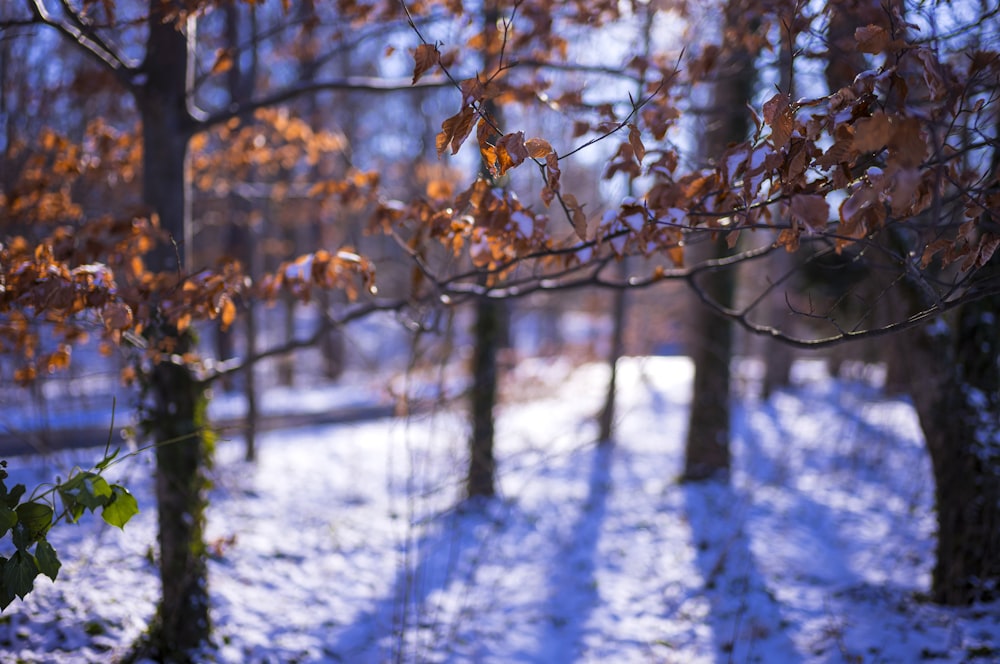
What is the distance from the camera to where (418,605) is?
13.4 ft

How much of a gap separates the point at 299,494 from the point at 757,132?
6.50 m

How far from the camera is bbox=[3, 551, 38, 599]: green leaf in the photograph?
222cm

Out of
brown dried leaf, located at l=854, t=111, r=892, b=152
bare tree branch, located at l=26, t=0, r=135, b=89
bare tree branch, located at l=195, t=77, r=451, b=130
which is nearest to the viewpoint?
brown dried leaf, located at l=854, t=111, r=892, b=152

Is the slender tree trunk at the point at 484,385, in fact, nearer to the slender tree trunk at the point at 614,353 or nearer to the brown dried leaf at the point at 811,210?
the slender tree trunk at the point at 614,353

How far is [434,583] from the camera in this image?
5.21m

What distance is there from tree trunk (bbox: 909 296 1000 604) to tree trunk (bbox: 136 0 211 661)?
196 inches

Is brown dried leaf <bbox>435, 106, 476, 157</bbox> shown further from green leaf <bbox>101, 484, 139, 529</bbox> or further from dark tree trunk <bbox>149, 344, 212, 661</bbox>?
dark tree trunk <bbox>149, 344, 212, 661</bbox>

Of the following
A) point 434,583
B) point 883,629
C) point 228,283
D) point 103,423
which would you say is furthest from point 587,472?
point 103,423

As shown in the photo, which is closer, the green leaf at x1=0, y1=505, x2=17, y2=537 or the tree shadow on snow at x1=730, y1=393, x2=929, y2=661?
the green leaf at x1=0, y1=505, x2=17, y2=537

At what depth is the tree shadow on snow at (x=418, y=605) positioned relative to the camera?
408 cm

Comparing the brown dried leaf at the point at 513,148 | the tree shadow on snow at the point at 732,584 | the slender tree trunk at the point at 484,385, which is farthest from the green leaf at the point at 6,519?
the slender tree trunk at the point at 484,385

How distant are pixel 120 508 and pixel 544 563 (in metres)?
4.14

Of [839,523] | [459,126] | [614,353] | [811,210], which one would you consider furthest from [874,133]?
[614,353]

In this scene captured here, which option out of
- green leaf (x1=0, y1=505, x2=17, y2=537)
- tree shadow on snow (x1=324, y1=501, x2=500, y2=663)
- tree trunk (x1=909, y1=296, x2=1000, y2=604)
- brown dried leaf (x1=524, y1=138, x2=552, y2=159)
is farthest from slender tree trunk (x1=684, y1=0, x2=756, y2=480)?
green leaf (x1=0, y1=505, x2=17, y2=537)
